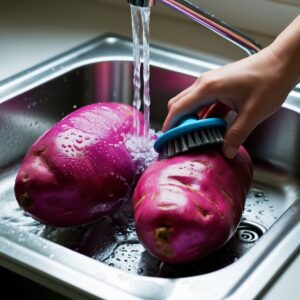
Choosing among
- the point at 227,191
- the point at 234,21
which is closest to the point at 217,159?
the point at 227,191

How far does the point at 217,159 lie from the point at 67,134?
19cm

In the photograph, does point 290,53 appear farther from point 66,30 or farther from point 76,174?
point 66,30

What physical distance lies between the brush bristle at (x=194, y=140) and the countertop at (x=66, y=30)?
382mm

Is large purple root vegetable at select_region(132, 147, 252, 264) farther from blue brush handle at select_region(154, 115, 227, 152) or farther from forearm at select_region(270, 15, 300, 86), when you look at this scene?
A: forearm at select_region(270, 15, 300, 86)

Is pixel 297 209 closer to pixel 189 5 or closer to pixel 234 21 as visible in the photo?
pixel 189 5

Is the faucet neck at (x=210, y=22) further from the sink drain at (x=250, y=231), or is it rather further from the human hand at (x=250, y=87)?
the sink drain at (x=250, y=231)

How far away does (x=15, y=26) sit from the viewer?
1301mm

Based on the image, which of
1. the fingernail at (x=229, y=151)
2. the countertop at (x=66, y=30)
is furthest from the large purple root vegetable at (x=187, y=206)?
the countertop at (x=66, y=30)

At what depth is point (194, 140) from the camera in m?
0.83

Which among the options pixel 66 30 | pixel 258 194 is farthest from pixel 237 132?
pixel 66 30

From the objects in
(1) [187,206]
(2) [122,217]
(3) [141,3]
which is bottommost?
(2) [122,217]

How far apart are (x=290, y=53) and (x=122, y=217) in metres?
0.31

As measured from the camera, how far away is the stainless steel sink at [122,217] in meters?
0.71

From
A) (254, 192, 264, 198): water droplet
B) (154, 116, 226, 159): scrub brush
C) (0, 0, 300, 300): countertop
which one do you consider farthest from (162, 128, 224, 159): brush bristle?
(0, 0, 300, 300): countertop
